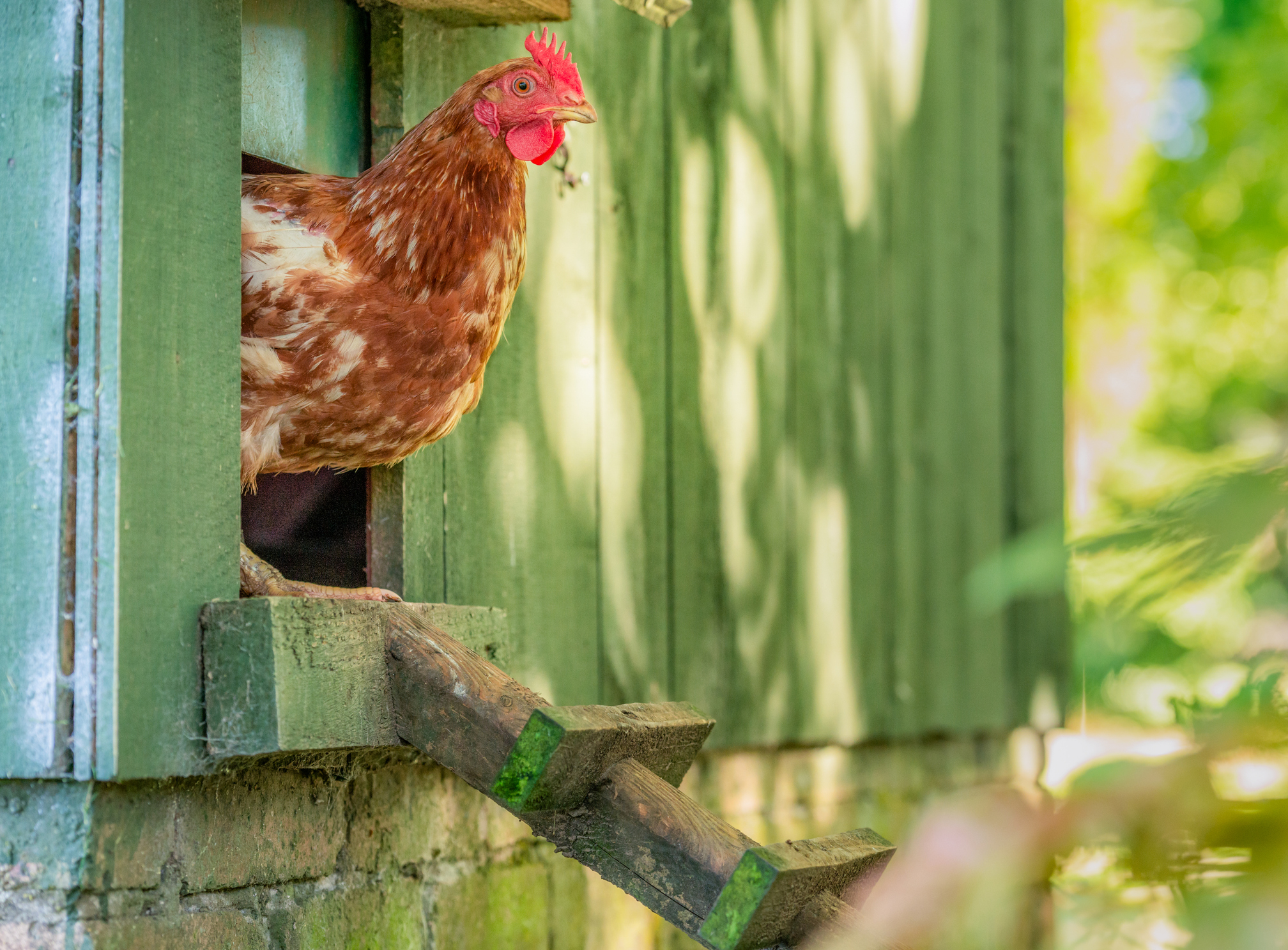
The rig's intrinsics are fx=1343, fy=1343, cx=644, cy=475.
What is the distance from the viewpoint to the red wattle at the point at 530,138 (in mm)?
2299

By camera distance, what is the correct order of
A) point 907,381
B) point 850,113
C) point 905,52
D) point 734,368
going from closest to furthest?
point 734,368 < point 850,113 < point 907,381 < point 905,52

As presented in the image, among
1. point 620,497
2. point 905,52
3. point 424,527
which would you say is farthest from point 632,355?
point 905,52

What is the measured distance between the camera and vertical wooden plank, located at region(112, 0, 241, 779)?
6.40 feet

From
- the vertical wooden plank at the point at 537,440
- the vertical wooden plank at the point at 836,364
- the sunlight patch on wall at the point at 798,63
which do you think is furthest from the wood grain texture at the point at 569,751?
the sunlight patch on wall at the point at 798,63

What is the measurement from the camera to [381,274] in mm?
2254

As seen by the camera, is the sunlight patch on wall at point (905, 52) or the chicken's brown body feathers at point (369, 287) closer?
the chicken's brown body feathers at point (369, 287)

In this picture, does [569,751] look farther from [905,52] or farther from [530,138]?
[905,52]

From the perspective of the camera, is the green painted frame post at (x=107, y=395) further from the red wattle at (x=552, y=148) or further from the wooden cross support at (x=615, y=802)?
the red wattle at (x=552, y=148)

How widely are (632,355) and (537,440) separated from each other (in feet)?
1.35

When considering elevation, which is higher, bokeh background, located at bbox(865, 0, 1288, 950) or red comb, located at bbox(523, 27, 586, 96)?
A: red comb, located at bbox(523, 27, 586, 96)

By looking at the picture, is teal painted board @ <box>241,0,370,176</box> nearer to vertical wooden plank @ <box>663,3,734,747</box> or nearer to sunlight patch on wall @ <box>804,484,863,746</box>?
vertical wooden plank @ <box>663,3,734,747</box>

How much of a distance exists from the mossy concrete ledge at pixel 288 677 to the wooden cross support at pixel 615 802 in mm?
82

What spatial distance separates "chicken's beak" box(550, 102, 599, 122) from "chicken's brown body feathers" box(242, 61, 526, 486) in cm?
11

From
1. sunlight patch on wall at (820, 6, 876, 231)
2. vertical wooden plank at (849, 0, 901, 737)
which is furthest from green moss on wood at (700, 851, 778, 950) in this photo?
sunlight patch on wall at (820, 6, 876, 231)
